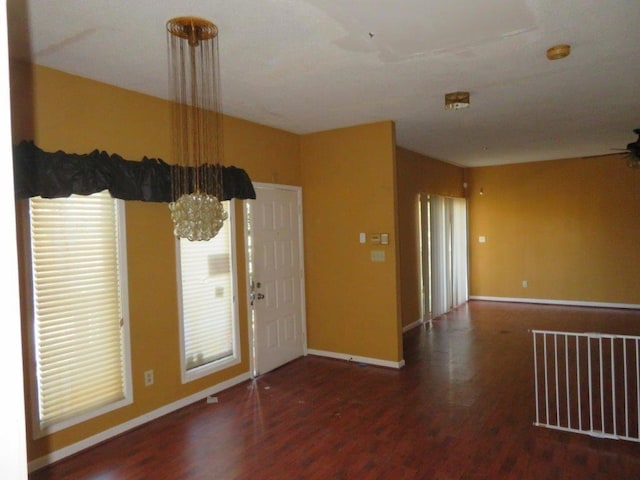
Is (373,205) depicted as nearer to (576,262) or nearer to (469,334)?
(469,334)

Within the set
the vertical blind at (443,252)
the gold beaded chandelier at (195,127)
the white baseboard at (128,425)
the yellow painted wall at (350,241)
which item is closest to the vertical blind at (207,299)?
the white baseboard at (128,425)

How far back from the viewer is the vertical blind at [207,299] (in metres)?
4.11

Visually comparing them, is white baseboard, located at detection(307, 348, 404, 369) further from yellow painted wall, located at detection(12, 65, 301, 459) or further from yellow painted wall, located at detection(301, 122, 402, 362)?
yellow painted wall, located at detection(12, 65, 301, 459)

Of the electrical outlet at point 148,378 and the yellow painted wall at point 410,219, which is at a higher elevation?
the yellow painted wall at point 410,219

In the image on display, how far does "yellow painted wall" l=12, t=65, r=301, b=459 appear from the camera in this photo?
3012mm

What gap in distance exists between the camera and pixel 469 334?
20.8ft

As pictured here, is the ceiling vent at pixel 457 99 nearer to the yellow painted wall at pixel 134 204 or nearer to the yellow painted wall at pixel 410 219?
the yellow painted wall at pixel 134 204

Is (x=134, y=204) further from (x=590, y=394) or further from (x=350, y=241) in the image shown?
(x=590, y=394)

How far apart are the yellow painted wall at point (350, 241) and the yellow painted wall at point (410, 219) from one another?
135cm

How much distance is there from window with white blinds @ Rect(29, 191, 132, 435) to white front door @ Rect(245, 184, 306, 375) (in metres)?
1.53

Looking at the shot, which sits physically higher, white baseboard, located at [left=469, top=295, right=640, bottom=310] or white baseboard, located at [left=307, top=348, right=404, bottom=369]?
white baseboard, located at [left=469, top=295, right=640, bottom=310]

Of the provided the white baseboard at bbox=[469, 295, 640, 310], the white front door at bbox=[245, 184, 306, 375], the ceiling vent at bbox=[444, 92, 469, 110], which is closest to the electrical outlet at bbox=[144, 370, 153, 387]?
the white front door at bbox=[245, 184, 306, 375]

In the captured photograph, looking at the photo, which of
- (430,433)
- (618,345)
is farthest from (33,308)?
(618,345)

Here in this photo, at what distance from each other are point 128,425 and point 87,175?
207 centimetres
